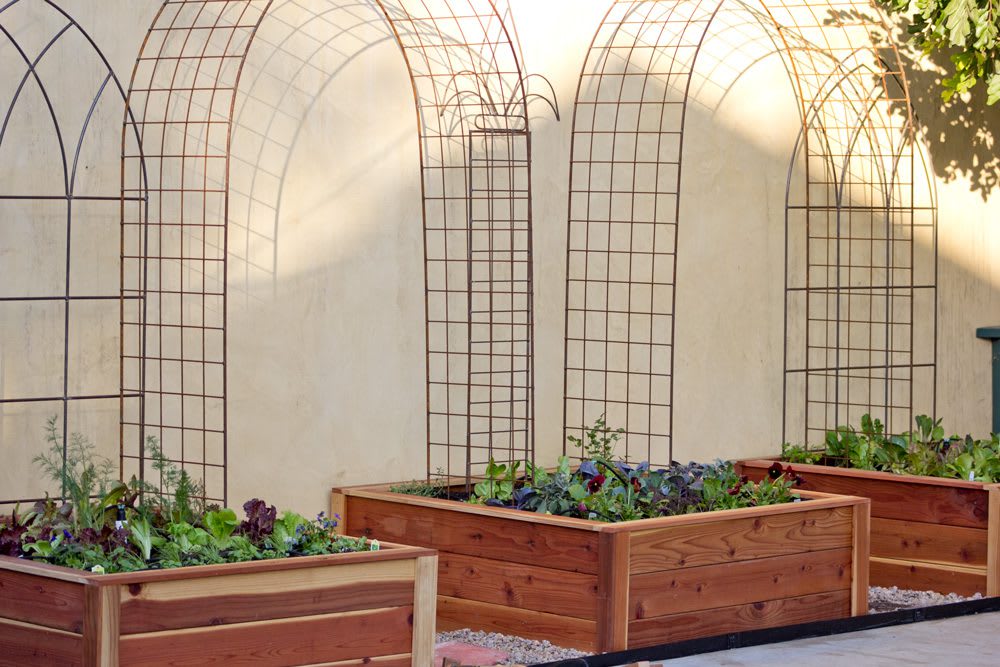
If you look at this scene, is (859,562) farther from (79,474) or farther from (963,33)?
(79,474)

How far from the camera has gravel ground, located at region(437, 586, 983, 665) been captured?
16.0ft

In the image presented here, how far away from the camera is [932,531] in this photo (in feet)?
20.0

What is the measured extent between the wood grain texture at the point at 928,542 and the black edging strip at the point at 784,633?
0.71ft

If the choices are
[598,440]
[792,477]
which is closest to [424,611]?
[792,477]

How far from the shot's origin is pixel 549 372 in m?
6.66

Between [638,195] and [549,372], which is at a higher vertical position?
[638,195]

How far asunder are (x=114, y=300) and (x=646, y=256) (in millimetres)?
2773

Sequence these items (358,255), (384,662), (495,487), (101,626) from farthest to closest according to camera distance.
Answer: (358,255) → (495,487) → (384,662) → (101,626)

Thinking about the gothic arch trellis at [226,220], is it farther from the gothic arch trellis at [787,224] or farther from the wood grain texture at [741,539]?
the wood grain texture at [741,539]

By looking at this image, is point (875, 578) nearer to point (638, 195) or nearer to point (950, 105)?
point (638, 195)

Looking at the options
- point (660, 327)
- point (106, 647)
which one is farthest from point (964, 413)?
point (106, 647)

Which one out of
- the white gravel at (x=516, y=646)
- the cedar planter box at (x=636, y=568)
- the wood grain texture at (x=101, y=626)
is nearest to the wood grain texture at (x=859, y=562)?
the cedar planter box at (x=636, y=568)

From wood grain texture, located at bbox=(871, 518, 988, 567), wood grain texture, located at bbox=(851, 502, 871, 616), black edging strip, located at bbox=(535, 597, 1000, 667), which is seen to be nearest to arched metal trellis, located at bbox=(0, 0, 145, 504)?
black edging strip, located at bbox=(535, 597, 1000, 667)

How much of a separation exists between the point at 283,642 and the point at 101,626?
57 cm
